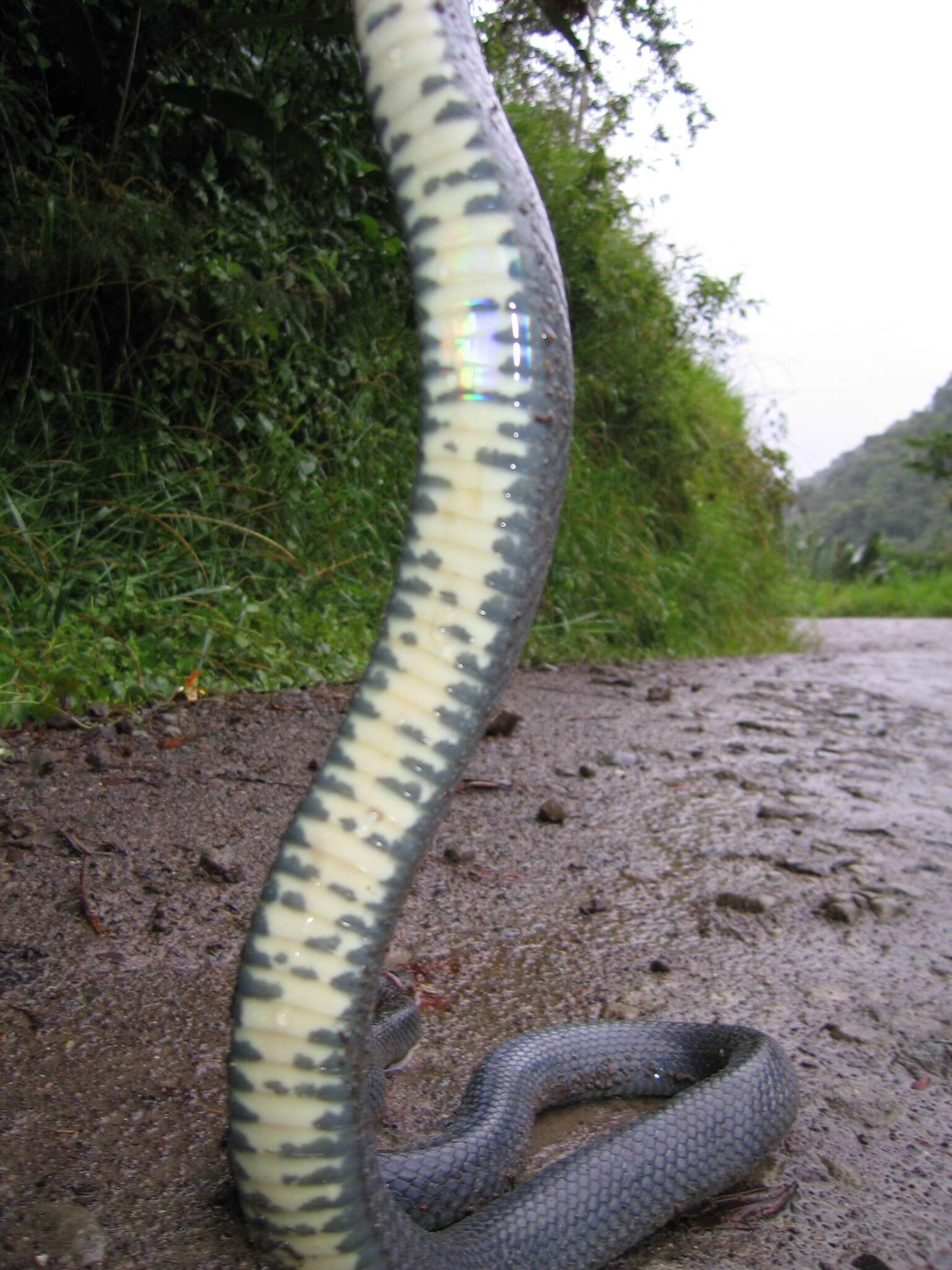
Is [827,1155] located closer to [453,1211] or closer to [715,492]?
[453,1211]

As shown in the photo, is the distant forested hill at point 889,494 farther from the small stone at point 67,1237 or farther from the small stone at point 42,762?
the small stone at point 67,1237

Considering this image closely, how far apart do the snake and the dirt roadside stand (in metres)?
0.32

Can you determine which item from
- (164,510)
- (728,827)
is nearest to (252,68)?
(164,510)

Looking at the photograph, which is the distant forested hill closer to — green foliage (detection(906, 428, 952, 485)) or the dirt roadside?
green foliage (detection(906, 428, 952, 485))

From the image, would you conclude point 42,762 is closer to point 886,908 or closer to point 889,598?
point 886,908

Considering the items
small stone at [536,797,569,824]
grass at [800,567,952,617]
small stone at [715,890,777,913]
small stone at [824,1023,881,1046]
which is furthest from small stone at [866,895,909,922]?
grass at [800,567,952,617]

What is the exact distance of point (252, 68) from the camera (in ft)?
16.6

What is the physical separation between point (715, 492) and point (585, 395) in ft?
5.29

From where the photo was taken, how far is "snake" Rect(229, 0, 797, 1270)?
99 cm

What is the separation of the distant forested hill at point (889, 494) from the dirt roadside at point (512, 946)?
25.8 m

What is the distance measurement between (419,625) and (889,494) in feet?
108

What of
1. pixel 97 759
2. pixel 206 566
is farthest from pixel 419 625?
pixel 206 566

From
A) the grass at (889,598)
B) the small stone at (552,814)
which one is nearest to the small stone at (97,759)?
the small stone at (552,814)

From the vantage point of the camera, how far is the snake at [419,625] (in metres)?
0.99
